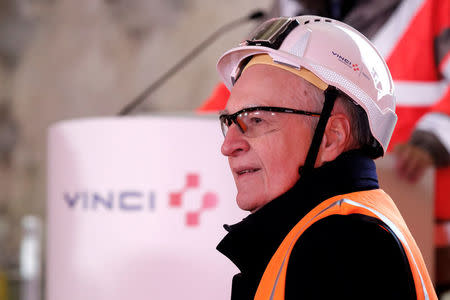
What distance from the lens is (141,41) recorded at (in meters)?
3.80

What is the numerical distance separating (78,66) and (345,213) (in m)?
3.30

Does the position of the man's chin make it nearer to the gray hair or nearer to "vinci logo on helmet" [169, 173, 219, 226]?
the gray hair

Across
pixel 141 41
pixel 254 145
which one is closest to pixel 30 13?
pixel 141 41

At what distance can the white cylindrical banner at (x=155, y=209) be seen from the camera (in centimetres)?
144

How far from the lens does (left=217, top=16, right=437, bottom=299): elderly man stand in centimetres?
94

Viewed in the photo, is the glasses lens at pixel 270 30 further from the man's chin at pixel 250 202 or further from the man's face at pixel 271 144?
the man's chin at pixel 250 202

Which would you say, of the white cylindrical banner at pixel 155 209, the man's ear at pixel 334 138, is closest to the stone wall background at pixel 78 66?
the white cylindrical banner at pixel 155 209

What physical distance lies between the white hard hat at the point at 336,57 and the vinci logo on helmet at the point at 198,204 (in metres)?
0.42

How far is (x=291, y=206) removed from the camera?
3.26 ft

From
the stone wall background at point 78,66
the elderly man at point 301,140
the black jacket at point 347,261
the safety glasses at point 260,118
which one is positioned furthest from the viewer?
the stone wall background at point 78,66

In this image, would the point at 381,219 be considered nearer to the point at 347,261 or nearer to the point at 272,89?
the point at 347,261

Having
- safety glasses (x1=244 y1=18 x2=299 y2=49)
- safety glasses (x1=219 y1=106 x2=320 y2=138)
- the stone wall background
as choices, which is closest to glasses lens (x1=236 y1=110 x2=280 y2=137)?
safety glasses (x1=219 y1=106 x2=320 y2=138)

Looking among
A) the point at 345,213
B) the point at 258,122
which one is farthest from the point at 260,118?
the point at 345,213

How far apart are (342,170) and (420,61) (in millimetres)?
1040
